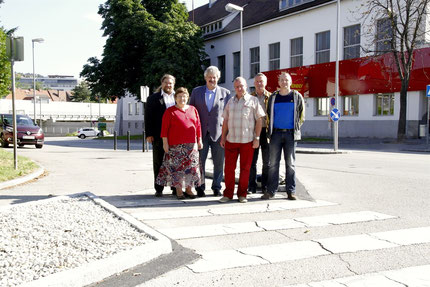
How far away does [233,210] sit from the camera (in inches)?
253

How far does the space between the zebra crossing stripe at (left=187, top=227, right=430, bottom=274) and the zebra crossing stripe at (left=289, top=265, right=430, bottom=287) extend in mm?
622

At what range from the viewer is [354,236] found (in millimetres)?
4949

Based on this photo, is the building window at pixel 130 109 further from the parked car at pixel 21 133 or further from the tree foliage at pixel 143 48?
the parked car at pixel 21 133

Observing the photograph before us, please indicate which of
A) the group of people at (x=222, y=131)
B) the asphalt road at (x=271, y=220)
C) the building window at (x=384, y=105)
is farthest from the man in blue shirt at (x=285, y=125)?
the building window at (x=384, y=105)

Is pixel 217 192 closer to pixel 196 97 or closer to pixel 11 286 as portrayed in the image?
pixel 196 97

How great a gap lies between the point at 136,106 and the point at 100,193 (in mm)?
50339

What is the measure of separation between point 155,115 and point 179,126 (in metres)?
0.74

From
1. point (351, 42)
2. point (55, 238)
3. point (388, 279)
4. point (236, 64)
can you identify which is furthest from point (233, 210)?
point (236, 64)

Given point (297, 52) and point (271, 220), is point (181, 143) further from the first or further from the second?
point (297, 52)

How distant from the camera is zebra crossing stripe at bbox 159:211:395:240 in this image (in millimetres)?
5176

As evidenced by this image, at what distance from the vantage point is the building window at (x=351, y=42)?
29.2 metres

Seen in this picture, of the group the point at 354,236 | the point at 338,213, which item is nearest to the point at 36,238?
Answer: the point at 354,236

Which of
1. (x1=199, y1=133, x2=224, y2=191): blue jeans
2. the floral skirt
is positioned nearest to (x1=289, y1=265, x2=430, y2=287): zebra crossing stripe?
the floral skirt

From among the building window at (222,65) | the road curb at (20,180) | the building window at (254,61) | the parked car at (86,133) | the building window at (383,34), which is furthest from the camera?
the parked car at (86,133)
